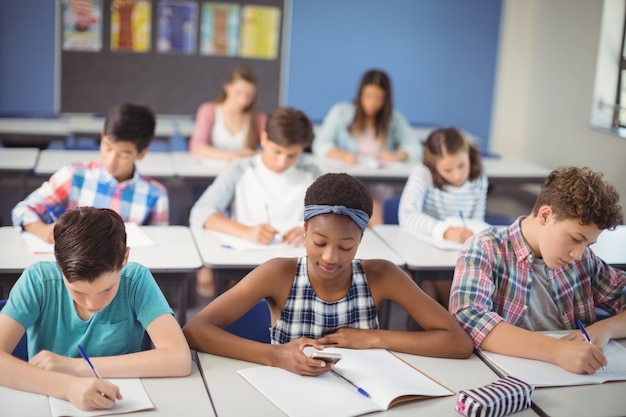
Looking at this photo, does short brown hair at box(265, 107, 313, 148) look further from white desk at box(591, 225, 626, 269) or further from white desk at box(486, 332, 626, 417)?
white desk at box(486, 332, 626, 417)

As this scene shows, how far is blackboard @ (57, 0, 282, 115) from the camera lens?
6.58 m

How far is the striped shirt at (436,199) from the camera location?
3463mm

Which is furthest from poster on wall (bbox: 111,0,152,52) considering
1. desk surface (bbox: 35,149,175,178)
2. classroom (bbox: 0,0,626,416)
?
desk surface (bbox: 35,149,175,178)

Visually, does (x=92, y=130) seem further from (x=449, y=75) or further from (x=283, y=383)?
(x=283, y=383)

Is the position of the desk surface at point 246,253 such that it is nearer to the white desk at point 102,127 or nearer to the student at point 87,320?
the student at point 87,320

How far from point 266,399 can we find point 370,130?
11.3ft

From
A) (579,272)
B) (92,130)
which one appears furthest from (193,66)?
(579,272)

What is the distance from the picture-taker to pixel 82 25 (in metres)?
6.49

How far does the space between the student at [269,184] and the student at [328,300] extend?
42.4 inches

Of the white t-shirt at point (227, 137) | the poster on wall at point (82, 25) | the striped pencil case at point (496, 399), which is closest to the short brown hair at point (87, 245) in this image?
the striped pencil case at point (496, 399)

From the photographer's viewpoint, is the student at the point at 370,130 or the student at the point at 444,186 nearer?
the student at the point at 444,186

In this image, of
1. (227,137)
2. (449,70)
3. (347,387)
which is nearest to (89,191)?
(347,387)

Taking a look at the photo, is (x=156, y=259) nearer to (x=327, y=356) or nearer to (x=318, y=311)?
(x=318, y=311)

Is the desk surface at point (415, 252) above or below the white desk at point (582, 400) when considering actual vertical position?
above
